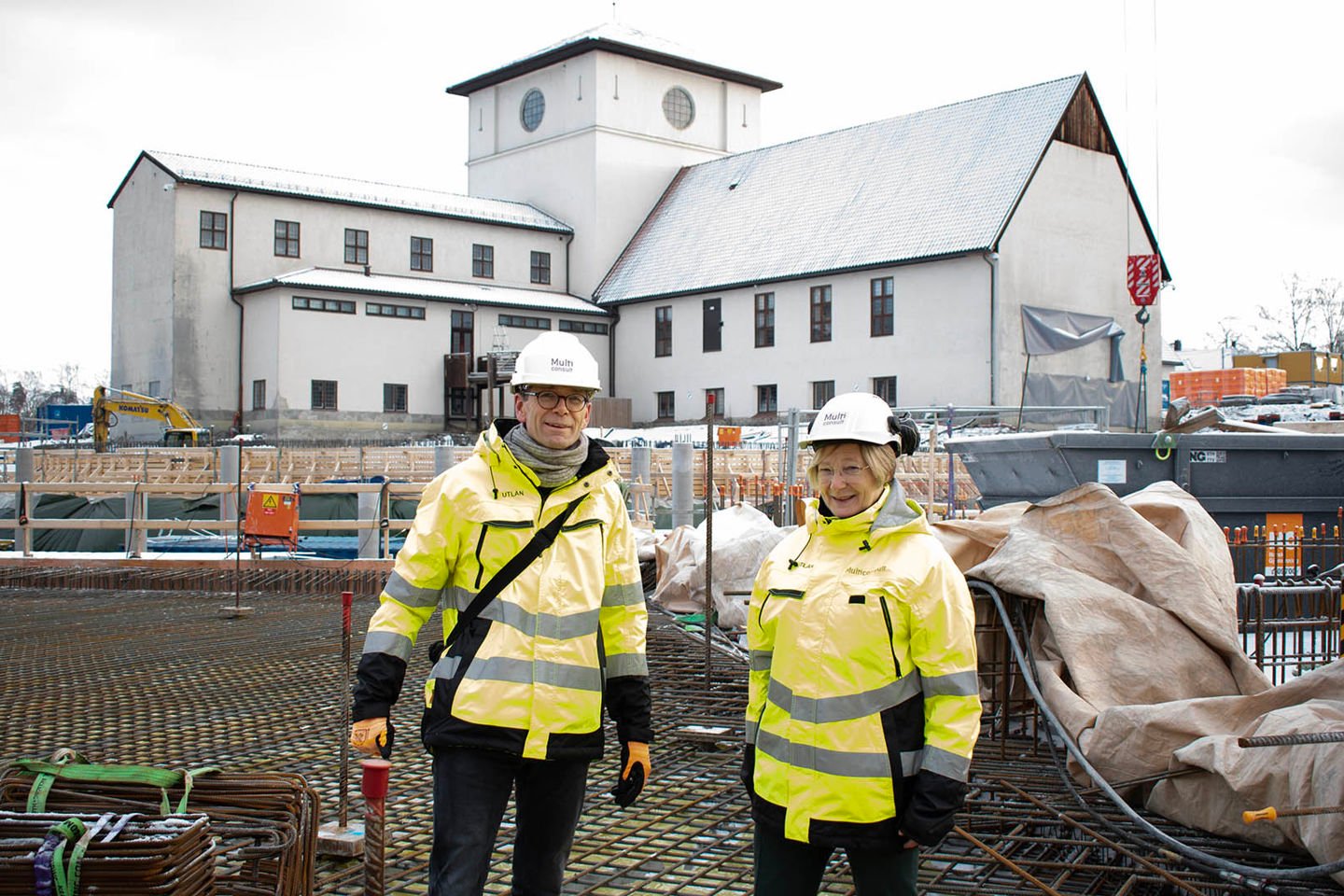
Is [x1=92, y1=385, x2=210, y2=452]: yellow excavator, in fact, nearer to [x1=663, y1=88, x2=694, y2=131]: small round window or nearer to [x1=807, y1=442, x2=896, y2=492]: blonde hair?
[x1=663, y1=88, x2=694, y2=131]: small round window

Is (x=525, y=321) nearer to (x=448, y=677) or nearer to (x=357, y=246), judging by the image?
(x=357, y=246)

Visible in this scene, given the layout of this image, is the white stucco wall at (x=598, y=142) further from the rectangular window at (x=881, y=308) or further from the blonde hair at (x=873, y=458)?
the blonde hair at (x=873, y=458)

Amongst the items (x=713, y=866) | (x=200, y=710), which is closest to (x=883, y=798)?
(x=713, y=866)

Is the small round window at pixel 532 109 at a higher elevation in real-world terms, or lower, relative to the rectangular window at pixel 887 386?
higher

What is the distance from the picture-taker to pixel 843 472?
354cm

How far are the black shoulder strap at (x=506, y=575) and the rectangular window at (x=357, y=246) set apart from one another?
46.0 metres

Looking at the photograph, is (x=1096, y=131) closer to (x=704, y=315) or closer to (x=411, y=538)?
(x=704, y=315)

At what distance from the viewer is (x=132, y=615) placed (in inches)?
538

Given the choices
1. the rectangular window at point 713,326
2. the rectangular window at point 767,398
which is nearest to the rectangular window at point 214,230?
the rectangular window at point 713,326

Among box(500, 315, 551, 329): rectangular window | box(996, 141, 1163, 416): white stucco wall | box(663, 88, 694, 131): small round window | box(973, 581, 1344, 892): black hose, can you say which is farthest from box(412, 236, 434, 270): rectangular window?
box(973, 581, 1344, 892): black hose

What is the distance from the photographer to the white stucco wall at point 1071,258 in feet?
127

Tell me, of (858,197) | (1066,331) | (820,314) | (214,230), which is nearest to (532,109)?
(214,230)

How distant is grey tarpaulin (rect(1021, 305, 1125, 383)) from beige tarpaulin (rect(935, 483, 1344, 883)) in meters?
32.0

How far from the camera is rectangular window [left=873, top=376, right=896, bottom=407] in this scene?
136ft
